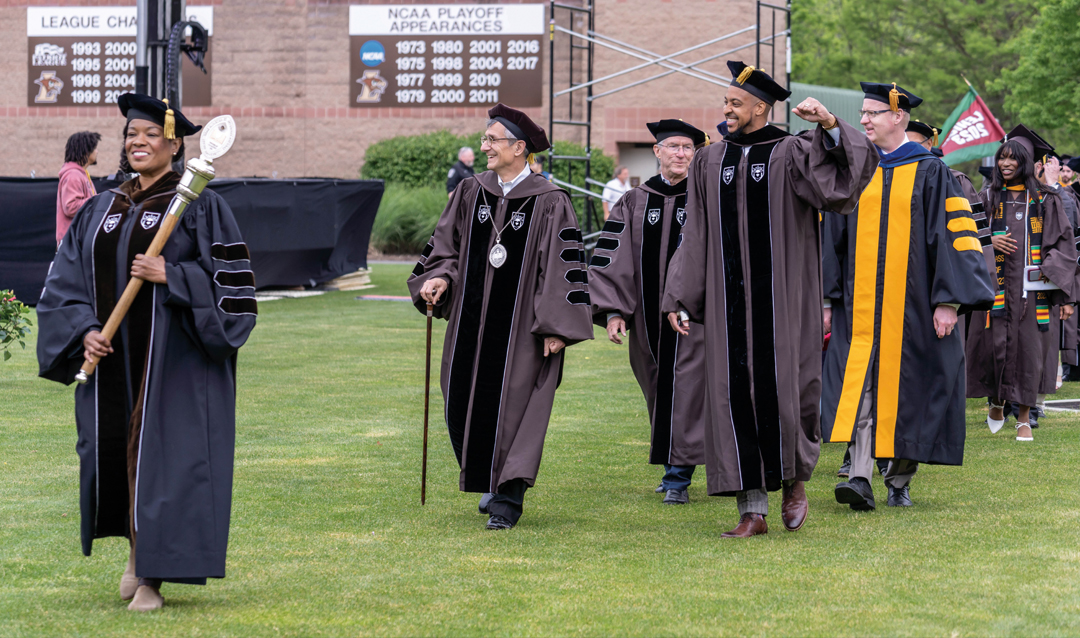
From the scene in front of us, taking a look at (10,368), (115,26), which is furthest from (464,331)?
(115,26)

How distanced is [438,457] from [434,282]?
2011mm

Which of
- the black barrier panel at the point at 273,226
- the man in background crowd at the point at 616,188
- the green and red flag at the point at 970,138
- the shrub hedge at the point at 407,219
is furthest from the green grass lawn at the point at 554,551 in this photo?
the shrub hedge at the point at 407,219

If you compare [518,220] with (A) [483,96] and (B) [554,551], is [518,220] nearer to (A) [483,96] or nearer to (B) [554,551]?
(B) [554,551]

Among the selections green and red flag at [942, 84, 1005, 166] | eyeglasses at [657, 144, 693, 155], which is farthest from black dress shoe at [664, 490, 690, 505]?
green and red flag at [942, 84, 1005, 166]

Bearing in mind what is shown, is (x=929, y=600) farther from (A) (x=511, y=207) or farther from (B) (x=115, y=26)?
(B) (x=115, y=26)

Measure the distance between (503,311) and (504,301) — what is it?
49 millimetres

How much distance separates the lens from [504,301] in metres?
6.44

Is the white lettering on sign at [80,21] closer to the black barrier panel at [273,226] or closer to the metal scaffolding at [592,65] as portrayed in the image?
the metal scaffolding at [592,65]

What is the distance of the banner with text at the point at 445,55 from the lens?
96.7 ft

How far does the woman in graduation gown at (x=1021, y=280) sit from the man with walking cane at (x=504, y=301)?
409 cm

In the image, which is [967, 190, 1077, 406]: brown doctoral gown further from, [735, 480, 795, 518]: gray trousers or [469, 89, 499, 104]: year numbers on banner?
[469, 89, 499, 104]: year numbers on banner

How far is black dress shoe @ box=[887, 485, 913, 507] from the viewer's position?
659 cm

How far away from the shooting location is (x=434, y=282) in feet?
21.0

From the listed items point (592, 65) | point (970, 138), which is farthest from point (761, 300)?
point (592, 65)
